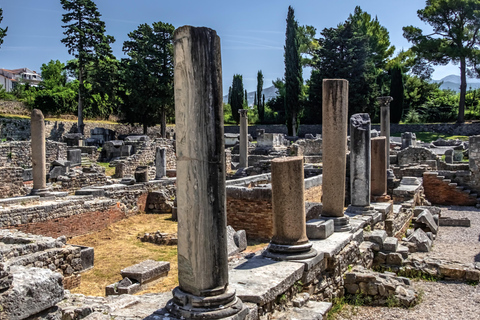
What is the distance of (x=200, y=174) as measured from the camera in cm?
401

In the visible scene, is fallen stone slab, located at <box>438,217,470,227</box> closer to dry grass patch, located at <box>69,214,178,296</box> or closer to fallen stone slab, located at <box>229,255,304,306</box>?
dry grass patch, located at <box>69,214,178,296</box>

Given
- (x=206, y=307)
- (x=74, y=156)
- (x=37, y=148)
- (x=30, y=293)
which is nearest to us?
(x=30, y=293)

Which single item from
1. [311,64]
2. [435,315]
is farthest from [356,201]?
[311,64]

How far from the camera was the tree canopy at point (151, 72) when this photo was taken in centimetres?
3500

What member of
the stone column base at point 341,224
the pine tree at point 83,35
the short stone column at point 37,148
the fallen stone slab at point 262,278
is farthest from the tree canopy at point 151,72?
the fallen stone slab at point 262,278

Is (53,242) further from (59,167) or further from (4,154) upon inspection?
(4,154)

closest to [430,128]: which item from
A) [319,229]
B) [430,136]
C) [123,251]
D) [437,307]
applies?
[430,136]

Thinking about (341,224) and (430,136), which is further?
(430,136)

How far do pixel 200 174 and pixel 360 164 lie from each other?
672 cm

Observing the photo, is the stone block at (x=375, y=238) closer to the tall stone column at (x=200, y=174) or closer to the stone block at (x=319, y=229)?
the stone block at (x=319, y=229)

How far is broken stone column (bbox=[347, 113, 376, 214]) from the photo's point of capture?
976 cm

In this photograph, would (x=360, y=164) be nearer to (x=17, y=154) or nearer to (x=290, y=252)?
(x=290, y=252)

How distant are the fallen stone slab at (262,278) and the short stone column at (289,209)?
314mm

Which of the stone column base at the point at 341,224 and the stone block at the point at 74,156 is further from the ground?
the stone block at the point at 74,156
